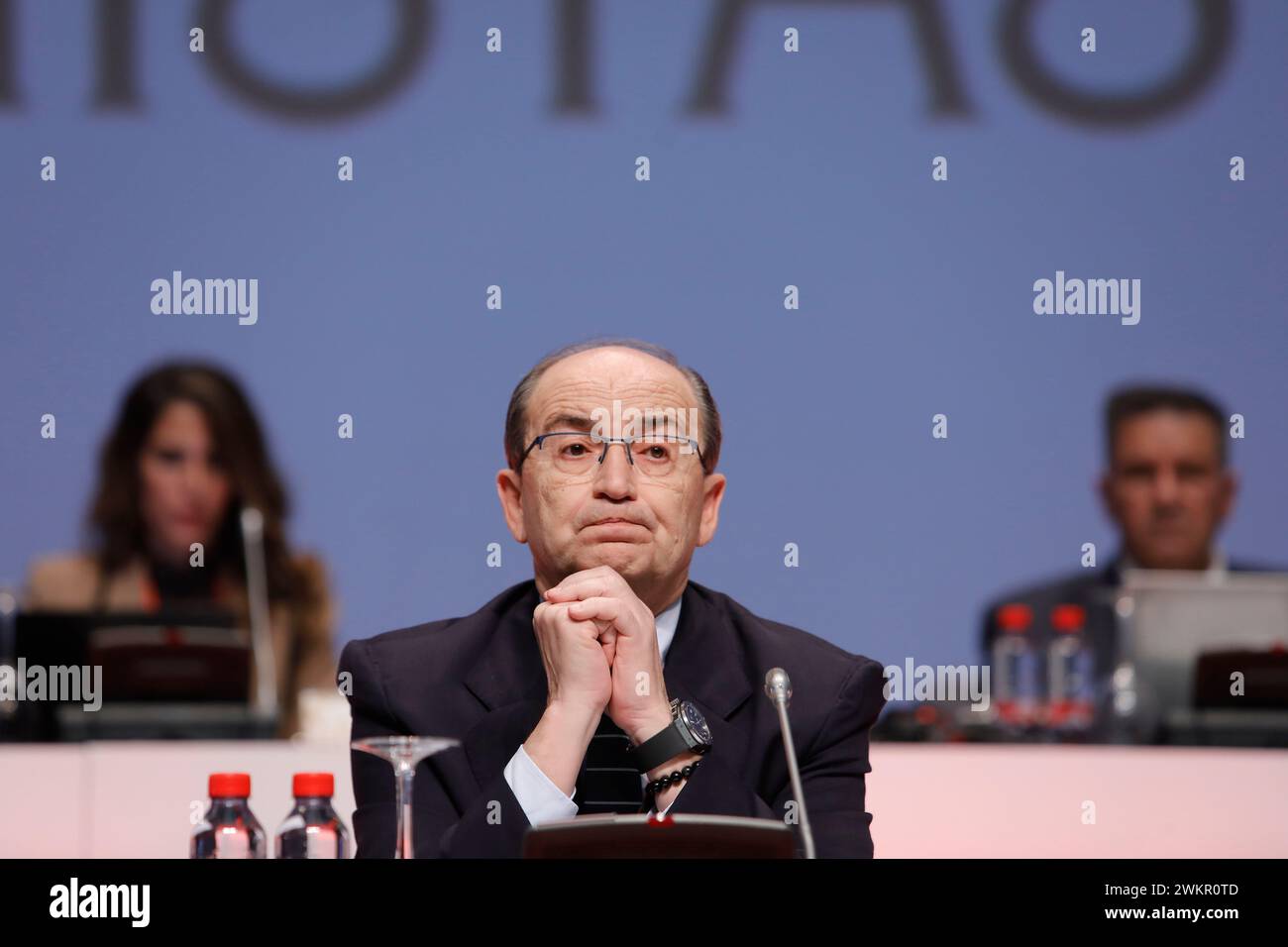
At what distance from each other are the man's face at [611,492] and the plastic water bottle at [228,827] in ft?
2.06

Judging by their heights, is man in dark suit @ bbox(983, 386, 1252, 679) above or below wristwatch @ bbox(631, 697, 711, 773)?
above

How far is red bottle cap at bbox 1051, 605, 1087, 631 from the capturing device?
6.23m

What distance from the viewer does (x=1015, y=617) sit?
20.2ft

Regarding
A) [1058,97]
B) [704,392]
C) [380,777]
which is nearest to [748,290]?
[1058,97]

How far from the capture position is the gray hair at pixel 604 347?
3012 millimetres

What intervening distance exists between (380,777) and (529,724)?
0.81ft

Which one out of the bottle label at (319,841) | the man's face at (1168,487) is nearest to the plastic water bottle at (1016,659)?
the man's face at (1168,487)

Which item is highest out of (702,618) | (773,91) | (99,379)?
(773,91)

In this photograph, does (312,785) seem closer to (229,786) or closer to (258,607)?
(229,786)

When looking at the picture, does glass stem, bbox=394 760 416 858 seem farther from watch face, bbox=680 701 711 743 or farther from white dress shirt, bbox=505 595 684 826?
watch face, bbox=680 701 711 743

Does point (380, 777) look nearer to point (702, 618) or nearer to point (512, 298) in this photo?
point (702, 618)

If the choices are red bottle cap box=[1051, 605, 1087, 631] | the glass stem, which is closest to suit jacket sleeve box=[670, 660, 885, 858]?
the glass stem

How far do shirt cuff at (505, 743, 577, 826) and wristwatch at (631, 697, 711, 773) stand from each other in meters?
0.13

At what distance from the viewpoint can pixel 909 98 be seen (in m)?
6.41
